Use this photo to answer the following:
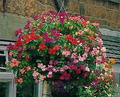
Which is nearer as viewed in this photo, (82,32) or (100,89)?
(82,32)

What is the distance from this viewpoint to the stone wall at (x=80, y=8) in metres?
6.62

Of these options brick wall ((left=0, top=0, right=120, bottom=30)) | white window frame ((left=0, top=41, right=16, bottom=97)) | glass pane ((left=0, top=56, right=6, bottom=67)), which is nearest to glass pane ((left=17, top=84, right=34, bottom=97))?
white window frame ((left=0, top=41, right=16, bottom=97))

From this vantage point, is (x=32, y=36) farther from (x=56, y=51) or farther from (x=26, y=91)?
(x=26, y=91)

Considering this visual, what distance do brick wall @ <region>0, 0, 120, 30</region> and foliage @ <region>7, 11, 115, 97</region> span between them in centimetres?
66

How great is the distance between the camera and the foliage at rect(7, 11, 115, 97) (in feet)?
18.7

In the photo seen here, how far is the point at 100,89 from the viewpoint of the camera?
22.9 feet

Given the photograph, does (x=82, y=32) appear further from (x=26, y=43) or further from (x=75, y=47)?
(x=26, y=43)

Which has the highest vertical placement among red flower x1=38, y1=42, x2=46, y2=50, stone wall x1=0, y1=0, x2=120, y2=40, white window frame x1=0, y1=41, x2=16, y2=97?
stone wall x1=0, y1=0, x2=120, y2=40

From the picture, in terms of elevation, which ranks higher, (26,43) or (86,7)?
(86,7)

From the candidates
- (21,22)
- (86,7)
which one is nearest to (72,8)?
(86,7)

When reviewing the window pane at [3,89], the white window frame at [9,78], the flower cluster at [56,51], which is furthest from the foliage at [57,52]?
the window pane at [3,89]

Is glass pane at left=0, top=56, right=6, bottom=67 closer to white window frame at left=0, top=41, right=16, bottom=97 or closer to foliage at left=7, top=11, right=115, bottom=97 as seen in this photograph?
white window frame at left=0, top=41, right=16, bottom=97

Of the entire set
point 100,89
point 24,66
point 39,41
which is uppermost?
point 39,41

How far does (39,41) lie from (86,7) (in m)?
2.96
